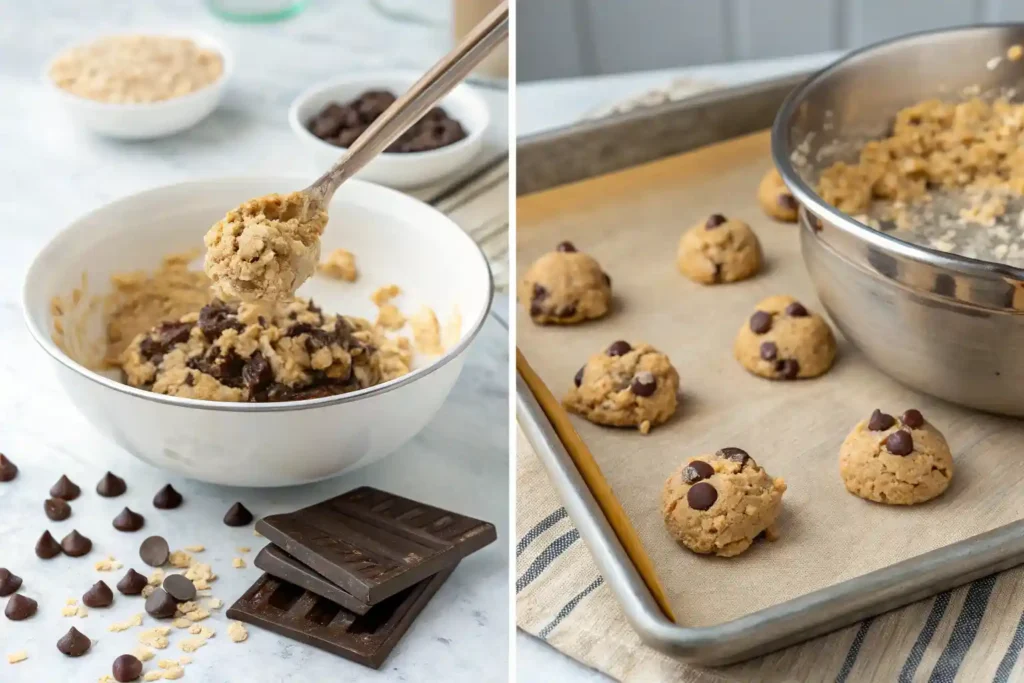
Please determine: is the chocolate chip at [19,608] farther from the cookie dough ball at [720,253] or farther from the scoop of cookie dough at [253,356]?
the cookie dough ball at [720,253]

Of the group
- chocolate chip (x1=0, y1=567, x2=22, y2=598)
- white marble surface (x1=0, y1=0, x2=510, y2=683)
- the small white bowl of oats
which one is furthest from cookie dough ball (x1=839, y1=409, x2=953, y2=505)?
Result: the small white bowl of oats

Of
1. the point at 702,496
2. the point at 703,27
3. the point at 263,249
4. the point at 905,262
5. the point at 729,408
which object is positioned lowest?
the point at 703,27

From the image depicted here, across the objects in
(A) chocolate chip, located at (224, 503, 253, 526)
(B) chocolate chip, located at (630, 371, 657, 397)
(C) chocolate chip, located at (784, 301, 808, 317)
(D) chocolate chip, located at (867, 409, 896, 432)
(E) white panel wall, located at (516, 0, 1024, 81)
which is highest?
(A) chocolate chip, located at (224, 503, 253, 526)

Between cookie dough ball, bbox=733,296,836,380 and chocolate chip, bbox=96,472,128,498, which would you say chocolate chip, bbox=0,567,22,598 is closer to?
chocolate chip, bbox=96,472,128,498

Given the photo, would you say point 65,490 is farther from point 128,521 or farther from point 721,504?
point 721,504

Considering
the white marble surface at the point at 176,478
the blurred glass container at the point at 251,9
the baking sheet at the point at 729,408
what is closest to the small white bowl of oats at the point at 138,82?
the white marble surface at the point at 176,478

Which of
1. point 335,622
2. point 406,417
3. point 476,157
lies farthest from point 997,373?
point 476,157

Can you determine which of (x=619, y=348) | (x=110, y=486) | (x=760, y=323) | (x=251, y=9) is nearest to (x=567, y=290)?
(x=619, y=348)
